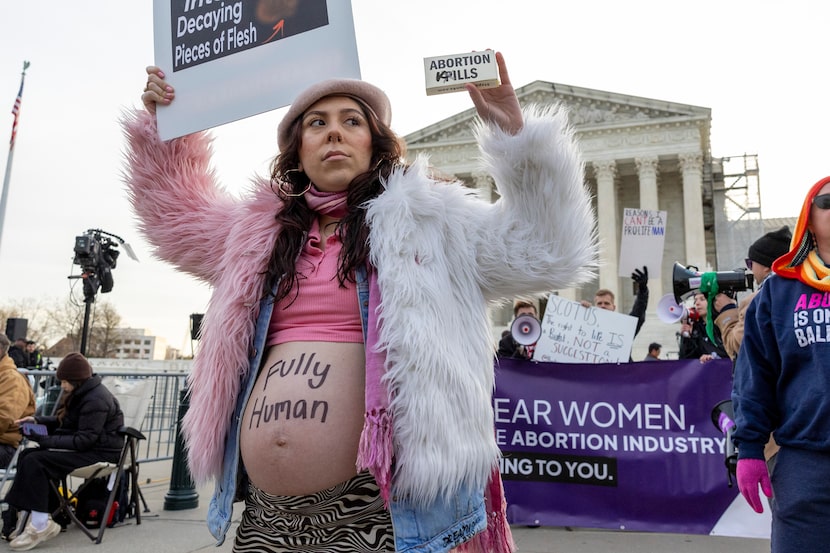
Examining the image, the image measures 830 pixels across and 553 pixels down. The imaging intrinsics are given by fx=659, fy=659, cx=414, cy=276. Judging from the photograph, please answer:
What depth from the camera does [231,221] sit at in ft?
6.97

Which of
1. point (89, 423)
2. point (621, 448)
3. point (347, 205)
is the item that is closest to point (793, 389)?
point (347, 205)

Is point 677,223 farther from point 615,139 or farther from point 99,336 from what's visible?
point 99,336

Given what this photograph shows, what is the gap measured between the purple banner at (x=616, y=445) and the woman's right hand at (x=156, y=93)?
4.16 meters

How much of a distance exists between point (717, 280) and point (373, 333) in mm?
2975

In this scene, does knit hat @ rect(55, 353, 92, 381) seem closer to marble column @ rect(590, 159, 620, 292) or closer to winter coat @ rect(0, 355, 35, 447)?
winter coat @ rect(0, 355, 35, 447)

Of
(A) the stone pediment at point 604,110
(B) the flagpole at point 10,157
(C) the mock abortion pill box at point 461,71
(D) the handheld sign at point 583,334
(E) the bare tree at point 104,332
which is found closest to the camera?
(C) the mock abortion pill box at point 461,71

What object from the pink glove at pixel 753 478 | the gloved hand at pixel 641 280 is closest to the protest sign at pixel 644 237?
the gloved hand at pixel 641 280

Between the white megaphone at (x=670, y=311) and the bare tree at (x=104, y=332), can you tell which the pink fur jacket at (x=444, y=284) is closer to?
the white megaphone at (x=670, y=311)

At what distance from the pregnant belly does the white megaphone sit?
5899 mm

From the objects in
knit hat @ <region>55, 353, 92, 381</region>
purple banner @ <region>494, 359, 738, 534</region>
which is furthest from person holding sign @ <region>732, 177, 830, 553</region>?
knit hat @ <region>55, 353, 92, 381</region>

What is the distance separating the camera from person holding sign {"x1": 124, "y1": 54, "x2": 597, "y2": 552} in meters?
1.56

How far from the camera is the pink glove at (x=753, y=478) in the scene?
2.36 meters

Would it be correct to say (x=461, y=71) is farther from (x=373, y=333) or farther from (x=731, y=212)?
(x=731, y=212)

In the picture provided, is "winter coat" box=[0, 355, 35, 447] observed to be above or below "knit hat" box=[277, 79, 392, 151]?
below
